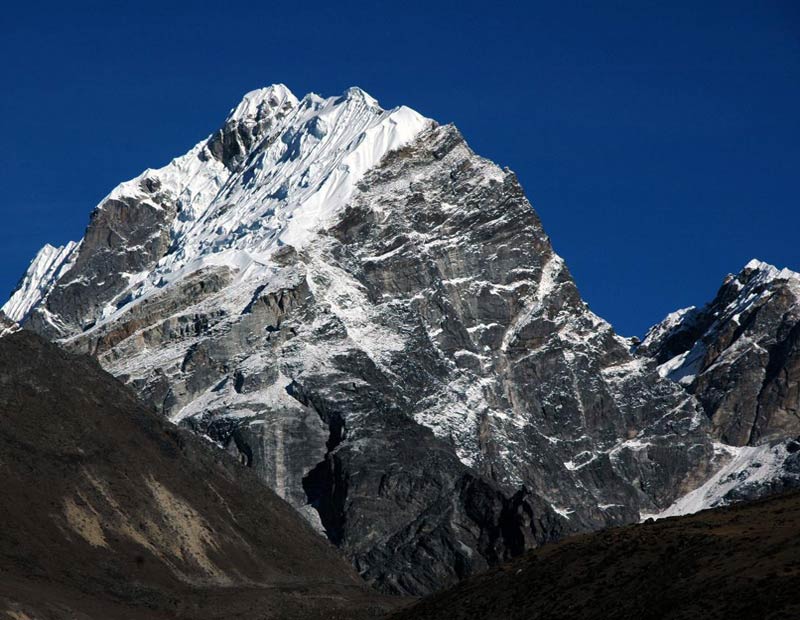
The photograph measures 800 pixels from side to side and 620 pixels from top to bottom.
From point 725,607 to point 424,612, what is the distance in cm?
3442

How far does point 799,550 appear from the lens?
11406 cm

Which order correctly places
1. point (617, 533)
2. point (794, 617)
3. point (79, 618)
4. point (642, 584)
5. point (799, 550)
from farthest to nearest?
point (79, 618) < point (617, 533) < point (642, 584) < point (799, 550) < point (794, 617)

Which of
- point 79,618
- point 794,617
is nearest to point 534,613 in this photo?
point 794,617

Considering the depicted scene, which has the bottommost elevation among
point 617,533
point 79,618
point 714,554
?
point 714,554

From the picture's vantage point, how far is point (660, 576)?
400 feet

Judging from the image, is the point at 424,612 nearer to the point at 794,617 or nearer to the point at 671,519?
the point at 671,519

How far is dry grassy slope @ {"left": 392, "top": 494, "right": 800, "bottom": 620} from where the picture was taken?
112 meters

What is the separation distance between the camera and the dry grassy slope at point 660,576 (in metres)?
112

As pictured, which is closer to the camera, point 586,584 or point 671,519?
point 586,584

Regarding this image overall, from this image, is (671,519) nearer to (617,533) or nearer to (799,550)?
(617,533)

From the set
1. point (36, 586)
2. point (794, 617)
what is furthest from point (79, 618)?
point (794, 617)

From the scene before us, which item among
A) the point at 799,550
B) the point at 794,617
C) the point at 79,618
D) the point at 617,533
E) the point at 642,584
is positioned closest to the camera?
the point at 794,617

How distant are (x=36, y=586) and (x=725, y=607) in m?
97.9

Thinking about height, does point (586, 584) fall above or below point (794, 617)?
above
